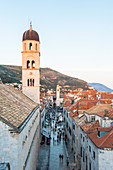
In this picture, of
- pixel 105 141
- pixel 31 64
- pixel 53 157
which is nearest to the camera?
pixel 105 141

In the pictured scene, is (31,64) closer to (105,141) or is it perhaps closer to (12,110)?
(12,110)

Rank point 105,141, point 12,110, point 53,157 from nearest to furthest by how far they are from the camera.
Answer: point 12,110, point 105,141, point 53,157

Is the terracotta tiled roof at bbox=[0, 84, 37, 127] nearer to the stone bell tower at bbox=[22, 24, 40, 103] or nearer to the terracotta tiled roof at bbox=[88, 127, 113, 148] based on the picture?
the terracotta tiled roof at bbox=[88, 127, 113, 148]

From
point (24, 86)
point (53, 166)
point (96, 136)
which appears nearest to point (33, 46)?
point (24, 86)

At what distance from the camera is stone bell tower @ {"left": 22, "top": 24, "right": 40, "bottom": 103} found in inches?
1155

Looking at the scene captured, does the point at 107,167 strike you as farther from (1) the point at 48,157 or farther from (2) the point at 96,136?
(1) the point at 48,157

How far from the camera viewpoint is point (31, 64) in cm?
2964

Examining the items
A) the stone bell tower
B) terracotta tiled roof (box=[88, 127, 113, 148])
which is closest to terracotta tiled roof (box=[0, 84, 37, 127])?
terracotta tiled roof (box=[88, 127, 113, 148])

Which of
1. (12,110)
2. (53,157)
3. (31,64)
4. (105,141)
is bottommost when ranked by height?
(53,157)

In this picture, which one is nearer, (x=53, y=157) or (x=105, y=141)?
(x=105, y=141)

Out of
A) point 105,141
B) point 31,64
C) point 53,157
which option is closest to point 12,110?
point 105,141

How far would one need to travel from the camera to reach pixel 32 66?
29.9 m

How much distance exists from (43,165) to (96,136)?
13.1m

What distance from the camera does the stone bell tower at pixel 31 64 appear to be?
1155 inches
